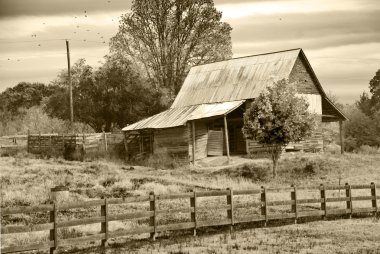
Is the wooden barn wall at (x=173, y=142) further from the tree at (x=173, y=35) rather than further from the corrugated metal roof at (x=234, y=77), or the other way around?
the tree at (x=173, y=35)

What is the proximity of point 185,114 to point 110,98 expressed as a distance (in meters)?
11.3

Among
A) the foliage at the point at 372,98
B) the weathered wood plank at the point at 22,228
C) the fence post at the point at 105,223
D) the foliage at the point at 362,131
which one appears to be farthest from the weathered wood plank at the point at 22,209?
the foliage at the point at 372,98

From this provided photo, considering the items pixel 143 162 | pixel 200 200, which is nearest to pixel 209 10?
pixel 143 162

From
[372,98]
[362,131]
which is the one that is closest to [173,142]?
[362,131]

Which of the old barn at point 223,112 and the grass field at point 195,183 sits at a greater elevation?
the old barn at point 223,112

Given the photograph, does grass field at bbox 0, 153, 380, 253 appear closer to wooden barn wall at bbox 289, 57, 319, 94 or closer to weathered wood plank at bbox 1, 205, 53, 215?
weathered wood plank at bbox 1, 205, 53, 215

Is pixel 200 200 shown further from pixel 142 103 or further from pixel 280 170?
pixel 142 103

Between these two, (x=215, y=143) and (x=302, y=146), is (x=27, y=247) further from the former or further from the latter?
(x=302, y=146)

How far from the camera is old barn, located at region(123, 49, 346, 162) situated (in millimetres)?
46438

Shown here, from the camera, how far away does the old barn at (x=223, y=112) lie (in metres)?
46.4

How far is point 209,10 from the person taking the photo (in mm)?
64000

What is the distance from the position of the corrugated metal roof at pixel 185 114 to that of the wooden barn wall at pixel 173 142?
80 centimetres

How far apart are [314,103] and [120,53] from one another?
2157 cm

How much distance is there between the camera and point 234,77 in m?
50.5
